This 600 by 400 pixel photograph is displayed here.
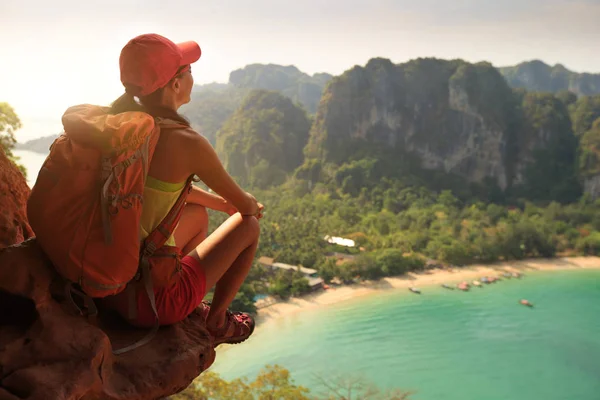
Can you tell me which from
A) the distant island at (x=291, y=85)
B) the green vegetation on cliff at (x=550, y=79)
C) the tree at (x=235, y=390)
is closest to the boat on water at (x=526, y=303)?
the tree at (x=235, y=390)

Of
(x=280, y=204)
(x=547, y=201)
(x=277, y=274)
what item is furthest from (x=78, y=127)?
(x=547, y=201)

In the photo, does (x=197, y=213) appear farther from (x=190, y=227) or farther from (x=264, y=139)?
(x=264, y=139)

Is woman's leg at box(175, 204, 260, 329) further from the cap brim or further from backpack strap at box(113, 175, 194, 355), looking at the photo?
the cap brim

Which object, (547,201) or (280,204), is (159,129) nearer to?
(280,204)

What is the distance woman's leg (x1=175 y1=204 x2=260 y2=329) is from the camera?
171 centimetres

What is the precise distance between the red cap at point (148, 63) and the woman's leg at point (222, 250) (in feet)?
1.67

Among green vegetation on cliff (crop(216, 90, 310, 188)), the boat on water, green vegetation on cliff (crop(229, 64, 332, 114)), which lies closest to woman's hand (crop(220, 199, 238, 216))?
the boat on water

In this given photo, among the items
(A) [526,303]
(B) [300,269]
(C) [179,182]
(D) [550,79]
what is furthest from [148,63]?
(D) [550,79]

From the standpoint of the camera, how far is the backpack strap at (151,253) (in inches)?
58.8

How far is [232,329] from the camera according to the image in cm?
191

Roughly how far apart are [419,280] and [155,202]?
1797cm

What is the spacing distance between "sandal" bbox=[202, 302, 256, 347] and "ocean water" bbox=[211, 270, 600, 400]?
10.1 metres

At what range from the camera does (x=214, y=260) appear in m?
1.70

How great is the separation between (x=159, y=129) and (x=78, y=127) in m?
Answer: 0.22
